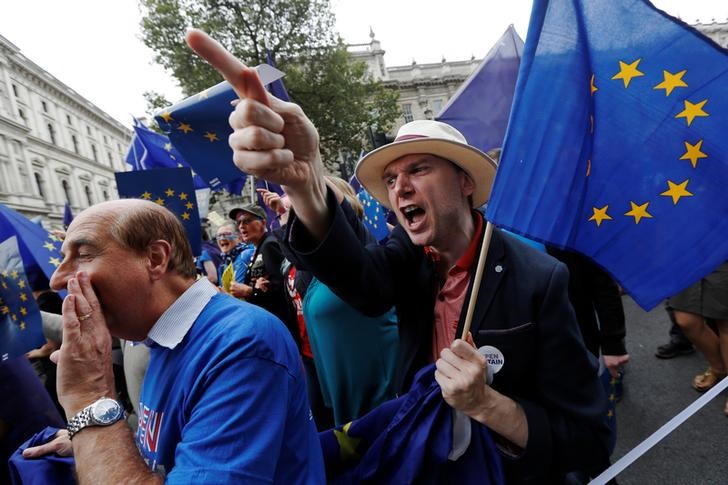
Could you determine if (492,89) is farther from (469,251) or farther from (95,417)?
(95,417)

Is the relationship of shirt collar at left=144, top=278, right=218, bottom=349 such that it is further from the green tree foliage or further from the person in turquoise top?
the green tree foliage

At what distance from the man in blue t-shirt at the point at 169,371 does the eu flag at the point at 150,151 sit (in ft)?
12.9

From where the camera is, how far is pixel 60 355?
102 centimetres

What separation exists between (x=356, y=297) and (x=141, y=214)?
0.78m

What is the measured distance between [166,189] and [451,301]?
2.51 m

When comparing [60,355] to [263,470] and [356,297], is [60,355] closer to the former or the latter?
[263,470]

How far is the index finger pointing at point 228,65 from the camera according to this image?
33.4 inches

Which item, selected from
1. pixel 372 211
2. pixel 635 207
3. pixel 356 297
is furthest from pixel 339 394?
pixel 372 211

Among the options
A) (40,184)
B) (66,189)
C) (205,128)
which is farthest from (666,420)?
(66,189)

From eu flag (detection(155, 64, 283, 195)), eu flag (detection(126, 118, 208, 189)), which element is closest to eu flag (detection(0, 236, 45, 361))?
eu flag (detection(155, 64, 283, 195))

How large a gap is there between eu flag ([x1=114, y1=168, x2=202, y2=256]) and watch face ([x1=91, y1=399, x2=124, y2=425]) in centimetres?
210

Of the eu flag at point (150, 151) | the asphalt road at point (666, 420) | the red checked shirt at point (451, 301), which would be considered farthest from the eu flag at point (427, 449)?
the eu flag at point (150, 151)

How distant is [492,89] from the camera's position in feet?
10.2

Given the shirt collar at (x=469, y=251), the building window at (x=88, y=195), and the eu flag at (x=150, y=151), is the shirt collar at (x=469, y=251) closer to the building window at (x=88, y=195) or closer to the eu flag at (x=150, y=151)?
the eu flag at (x=150, y=151)
